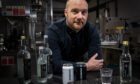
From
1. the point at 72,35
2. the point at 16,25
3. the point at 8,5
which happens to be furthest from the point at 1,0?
the point at 72,35

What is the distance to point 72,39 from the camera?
6.35 ft

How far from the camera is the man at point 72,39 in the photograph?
167cm

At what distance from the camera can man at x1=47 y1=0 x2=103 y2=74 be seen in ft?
5.48

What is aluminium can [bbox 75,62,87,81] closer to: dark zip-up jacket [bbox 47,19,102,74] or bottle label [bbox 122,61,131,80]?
bottle label [bbox 122,61,131,80]

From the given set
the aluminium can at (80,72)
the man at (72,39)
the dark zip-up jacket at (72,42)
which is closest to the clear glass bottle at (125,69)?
the aluminium can at (80,72)

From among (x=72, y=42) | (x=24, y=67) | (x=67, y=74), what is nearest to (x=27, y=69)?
(x=24, y=67)

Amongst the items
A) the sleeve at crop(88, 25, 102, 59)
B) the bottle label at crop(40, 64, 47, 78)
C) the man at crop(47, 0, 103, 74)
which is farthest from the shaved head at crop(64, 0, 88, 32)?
the bottle label at crop(40, 64, 47, 78)

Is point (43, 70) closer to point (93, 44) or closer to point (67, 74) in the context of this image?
point (67, 74)

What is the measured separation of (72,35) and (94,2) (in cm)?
700

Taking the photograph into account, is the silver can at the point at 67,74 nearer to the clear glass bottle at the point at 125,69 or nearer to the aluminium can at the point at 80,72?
the aluminium can at the point at 80,72

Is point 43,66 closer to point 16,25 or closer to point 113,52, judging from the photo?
point 16,25

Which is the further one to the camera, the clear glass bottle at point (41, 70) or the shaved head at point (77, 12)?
the shaved head at point (77, 12)

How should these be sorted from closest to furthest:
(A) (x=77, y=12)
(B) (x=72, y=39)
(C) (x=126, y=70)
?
1. (C) (x=126, y=70)
2. (A) (x=77, y=12)
3. (B) (x=72, y=39)

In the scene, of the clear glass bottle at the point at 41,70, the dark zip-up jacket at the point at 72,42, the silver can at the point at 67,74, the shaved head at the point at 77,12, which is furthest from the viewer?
the dark zip-up jacket at the point at 72,42
